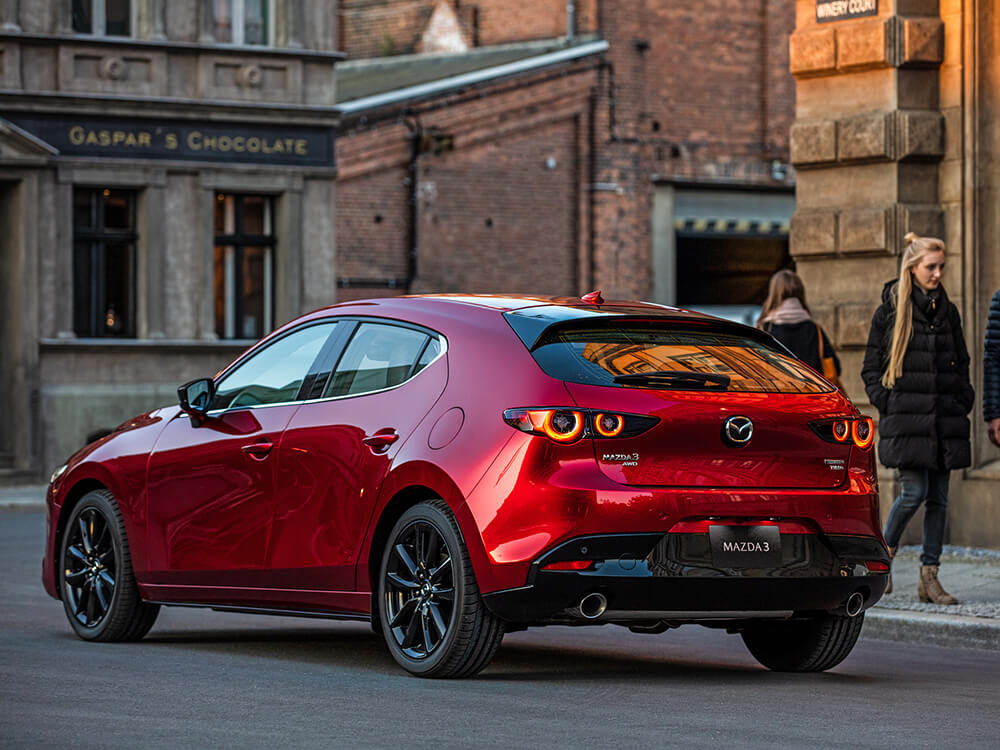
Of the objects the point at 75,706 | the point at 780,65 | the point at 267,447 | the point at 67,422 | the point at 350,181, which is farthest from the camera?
the point at 780,65

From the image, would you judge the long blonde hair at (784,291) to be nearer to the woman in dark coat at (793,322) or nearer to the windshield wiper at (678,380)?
the woman in dark coat at (793,322)

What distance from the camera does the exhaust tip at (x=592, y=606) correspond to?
757 cm

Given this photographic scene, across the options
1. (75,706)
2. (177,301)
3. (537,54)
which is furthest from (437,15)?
(75,706)

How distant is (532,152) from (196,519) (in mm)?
25163

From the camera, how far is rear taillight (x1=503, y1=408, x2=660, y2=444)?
7.56 meters

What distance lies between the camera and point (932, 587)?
11.0 metres

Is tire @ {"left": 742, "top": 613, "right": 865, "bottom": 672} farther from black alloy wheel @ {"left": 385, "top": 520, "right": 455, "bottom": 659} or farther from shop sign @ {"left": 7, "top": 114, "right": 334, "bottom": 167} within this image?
shop sign @ {"left": 7, "top": 114, "right": 334, "bottom": 167}

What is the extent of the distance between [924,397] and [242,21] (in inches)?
702

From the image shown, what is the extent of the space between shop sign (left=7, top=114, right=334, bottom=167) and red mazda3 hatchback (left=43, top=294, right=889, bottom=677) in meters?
17.4

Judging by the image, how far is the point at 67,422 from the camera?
2605 cm

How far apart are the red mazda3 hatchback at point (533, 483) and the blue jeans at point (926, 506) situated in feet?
8.10

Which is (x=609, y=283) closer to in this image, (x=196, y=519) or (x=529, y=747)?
(x=196, y=519)

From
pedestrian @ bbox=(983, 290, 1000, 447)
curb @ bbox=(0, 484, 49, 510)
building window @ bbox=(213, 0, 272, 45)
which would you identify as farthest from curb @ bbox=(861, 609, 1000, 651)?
building window @ bbox=(213, 0, 272, 45)

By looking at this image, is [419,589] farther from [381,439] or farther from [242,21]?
[242,21]
